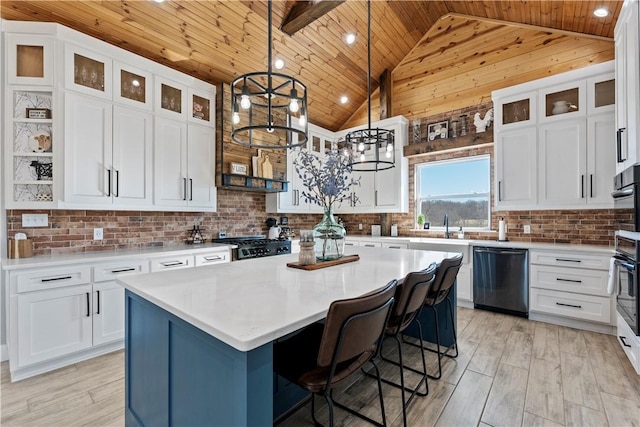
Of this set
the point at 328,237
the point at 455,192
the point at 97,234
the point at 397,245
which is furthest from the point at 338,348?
the point at 455,192

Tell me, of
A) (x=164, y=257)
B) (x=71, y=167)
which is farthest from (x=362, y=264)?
(x=71, y=167)

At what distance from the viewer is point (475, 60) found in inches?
173

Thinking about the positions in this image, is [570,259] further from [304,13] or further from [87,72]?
[87,72]

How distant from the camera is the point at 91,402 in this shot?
1991 millimetres

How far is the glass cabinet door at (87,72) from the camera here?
8.50 ft

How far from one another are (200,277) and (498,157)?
390cm

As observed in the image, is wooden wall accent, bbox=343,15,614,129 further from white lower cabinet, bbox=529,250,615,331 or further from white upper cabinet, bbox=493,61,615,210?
white lower cabinet, bbox=529,250,615,331

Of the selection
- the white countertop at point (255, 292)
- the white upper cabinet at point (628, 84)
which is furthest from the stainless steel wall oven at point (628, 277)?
the white countertop at point (255, 292)

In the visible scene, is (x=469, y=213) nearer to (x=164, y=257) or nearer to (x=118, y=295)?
(x=164, y=257)

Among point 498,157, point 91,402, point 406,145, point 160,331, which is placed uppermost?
point 406,145

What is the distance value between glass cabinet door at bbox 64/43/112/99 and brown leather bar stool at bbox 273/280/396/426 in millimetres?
2883

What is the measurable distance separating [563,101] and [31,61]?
5.42 m

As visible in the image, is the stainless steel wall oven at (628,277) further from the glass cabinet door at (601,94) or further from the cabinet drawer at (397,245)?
the cabinet drawer at (397,245)

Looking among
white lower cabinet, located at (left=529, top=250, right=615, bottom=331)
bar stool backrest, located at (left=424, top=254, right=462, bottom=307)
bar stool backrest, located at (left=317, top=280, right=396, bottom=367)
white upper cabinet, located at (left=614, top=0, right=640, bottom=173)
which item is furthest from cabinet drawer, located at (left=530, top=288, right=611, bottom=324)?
bar stool backrest, located at (left=317, top=280, right=396, bottom=367)
